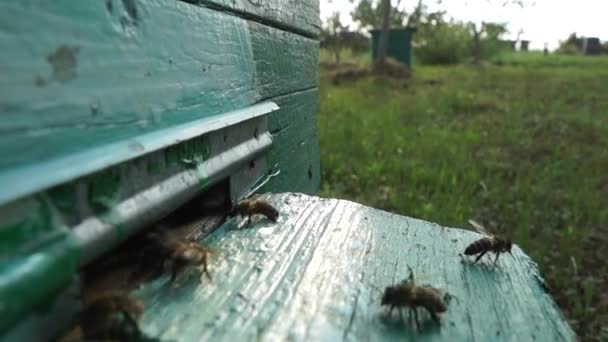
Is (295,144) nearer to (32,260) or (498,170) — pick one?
(32,260)

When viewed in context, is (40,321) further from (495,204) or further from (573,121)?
(573,121)

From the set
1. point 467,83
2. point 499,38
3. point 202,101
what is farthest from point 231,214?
point 499,38

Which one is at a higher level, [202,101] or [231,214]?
[202,101]

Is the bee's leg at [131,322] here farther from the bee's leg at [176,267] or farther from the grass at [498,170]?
the grass at [498,170]

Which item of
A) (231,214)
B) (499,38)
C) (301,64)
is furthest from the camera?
(499,38)

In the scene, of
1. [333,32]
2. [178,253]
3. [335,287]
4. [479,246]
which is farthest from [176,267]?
[333,32]

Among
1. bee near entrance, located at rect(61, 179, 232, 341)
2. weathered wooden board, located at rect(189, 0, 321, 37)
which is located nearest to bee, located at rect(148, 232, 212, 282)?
bee near entrance, located at rect(61, 179, 232, 341)

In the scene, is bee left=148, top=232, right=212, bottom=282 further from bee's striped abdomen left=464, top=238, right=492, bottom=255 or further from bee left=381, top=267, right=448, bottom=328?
bee's striped abdomen left=464, top=238, right=492, bottom=255
